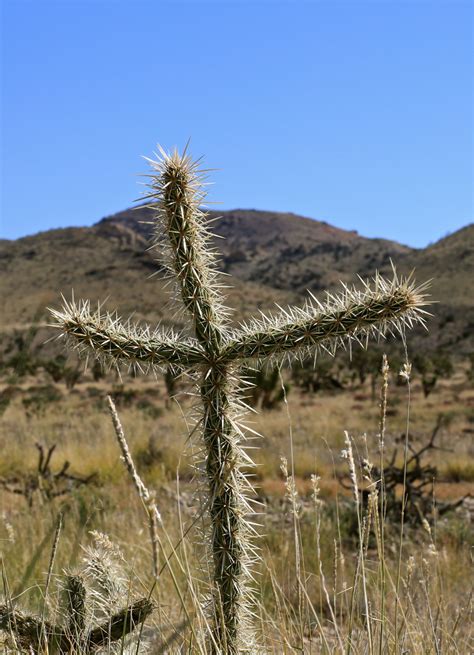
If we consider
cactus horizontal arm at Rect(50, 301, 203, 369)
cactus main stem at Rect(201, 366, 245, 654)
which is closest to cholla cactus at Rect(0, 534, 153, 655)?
cactus main stem at Rect(201, 366, 245, 654)

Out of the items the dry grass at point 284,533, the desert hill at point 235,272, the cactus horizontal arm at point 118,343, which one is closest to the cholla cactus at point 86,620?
the dry grass at point 284,533

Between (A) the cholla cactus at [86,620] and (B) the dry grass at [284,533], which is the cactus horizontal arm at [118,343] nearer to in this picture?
(B) the dry grass at [284,533]

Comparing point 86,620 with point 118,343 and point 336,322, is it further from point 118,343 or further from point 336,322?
point 336,322

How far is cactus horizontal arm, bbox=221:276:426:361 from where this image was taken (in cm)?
210

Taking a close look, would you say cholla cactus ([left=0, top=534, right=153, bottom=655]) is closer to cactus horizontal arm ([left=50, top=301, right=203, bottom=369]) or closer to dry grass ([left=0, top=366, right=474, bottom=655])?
dry grass ([left=0, top=366, right=474, bottom=655])

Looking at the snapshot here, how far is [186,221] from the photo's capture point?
7.61ft

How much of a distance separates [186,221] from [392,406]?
18948 millimetres

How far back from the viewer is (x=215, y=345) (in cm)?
232

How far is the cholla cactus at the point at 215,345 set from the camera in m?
2.24

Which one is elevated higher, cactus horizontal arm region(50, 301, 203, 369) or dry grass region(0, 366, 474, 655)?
cactus horizontal arm region(50, 301, 203, 369)

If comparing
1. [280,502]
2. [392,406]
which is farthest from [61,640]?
[392,406]

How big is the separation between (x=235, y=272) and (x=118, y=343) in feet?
355

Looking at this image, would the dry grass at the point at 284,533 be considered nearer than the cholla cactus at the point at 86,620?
No

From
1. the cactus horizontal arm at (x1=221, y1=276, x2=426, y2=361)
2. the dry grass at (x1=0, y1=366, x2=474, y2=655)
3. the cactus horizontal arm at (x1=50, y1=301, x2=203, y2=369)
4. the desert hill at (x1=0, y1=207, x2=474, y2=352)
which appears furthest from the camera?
the desert hill at (x1=0, y1=207, x2=474, y2=352)
